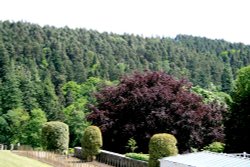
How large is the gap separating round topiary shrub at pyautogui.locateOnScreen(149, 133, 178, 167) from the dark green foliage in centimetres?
499

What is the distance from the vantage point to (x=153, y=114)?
27.8 metres

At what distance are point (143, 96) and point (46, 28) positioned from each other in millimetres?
131125

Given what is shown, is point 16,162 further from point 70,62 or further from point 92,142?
point 70,62

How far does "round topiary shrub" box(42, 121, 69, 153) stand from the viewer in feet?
94.4

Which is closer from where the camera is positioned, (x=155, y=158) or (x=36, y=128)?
(x=155, y=158)

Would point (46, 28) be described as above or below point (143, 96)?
above

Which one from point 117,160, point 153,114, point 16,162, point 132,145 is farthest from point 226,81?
point 16,162

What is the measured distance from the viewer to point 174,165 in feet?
56.5

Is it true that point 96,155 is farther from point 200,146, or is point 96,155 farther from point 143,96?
point 200,146

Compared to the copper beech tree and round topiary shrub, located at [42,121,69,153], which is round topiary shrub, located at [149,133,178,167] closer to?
the copper beech tree

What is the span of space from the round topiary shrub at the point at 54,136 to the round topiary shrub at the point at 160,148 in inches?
382

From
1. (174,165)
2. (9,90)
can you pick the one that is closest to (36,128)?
(9,90)

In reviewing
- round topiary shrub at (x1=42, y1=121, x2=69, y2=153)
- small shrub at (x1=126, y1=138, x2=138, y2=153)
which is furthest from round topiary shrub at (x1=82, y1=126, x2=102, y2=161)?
round topiary shrub at (x1=42, y1=121, x2=69, y2=153)

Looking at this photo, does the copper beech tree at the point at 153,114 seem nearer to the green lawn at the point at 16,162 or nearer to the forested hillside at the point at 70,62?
the green lawn at the point at 16,162
